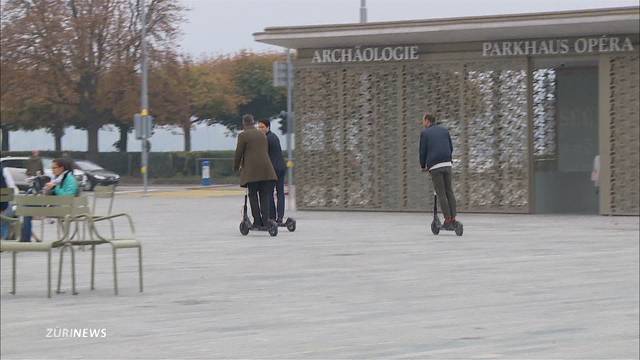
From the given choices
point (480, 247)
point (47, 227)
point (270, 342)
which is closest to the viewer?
point (270, 342)

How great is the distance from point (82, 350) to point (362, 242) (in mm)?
A: 10217

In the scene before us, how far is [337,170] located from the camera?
28078mm

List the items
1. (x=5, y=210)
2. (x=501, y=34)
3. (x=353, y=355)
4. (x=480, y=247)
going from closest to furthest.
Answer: (x=353, y=355), (x=5, y=210), (x=480, y=247), (x=501, y=34)

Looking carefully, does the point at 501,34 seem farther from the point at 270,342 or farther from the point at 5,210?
the point at 270,342

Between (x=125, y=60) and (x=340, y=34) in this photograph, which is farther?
(x=125, y=60)

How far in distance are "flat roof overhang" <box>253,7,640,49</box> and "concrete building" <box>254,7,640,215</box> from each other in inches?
1.3

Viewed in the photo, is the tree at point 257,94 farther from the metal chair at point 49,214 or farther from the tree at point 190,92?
the metal chair at point 49,214

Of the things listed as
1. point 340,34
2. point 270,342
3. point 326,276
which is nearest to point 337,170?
point 340,34

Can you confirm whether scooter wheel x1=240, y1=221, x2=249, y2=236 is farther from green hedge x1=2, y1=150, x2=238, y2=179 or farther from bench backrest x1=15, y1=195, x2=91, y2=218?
green hedge x1=2, y1=150, x2=238, y2=179

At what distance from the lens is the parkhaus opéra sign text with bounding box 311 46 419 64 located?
27.3 m

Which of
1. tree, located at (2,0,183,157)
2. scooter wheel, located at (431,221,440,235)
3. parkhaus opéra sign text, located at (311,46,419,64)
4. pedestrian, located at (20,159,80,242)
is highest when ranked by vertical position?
tree, located at (2,0,183,157)

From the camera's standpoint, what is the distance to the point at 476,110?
87.9ft

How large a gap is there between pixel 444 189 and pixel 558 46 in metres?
6.98

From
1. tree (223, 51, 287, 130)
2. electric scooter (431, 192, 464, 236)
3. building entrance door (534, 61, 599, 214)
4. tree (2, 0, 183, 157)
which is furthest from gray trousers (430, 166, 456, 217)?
tree (223, 51, 287, 130)
